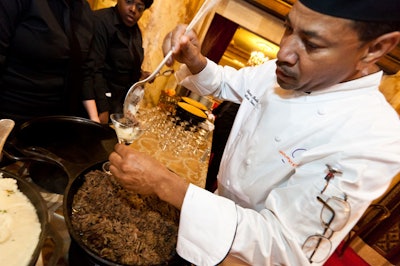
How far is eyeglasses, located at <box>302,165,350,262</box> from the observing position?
0.81m

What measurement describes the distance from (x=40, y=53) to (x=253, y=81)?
1.34m

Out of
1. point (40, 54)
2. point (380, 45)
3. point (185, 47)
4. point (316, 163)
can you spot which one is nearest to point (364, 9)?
point (380, 45)

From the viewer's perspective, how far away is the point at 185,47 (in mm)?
1434

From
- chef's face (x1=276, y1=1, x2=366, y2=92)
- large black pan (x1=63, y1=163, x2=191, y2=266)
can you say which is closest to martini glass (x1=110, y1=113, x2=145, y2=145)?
large black pan (x1=63, y1=163, x2=191, y2=266)

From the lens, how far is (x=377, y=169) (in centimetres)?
84

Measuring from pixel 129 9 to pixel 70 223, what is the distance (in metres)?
2.23

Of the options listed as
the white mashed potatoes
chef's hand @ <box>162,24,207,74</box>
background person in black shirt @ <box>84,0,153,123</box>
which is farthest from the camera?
background person in black shirt @ <box>84,0,153,123</box>

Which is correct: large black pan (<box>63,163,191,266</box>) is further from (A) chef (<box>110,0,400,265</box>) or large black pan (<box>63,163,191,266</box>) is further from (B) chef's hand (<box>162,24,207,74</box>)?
(B) chef's hand (<box>162,24,207,74</box>)

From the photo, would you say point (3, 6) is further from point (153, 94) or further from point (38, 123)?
point (153, 94)

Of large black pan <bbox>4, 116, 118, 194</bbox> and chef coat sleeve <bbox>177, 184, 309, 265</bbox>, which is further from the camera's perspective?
large black pan <bbox>4, 116, 118, 194</bbox>

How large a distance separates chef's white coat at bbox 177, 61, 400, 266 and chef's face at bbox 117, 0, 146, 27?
6.23 ft

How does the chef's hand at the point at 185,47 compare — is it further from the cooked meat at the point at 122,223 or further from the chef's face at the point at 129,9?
the chef's face at the point at 129,9

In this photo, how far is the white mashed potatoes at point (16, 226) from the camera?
666 millimetres

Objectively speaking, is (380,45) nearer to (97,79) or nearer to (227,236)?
(227,236)
